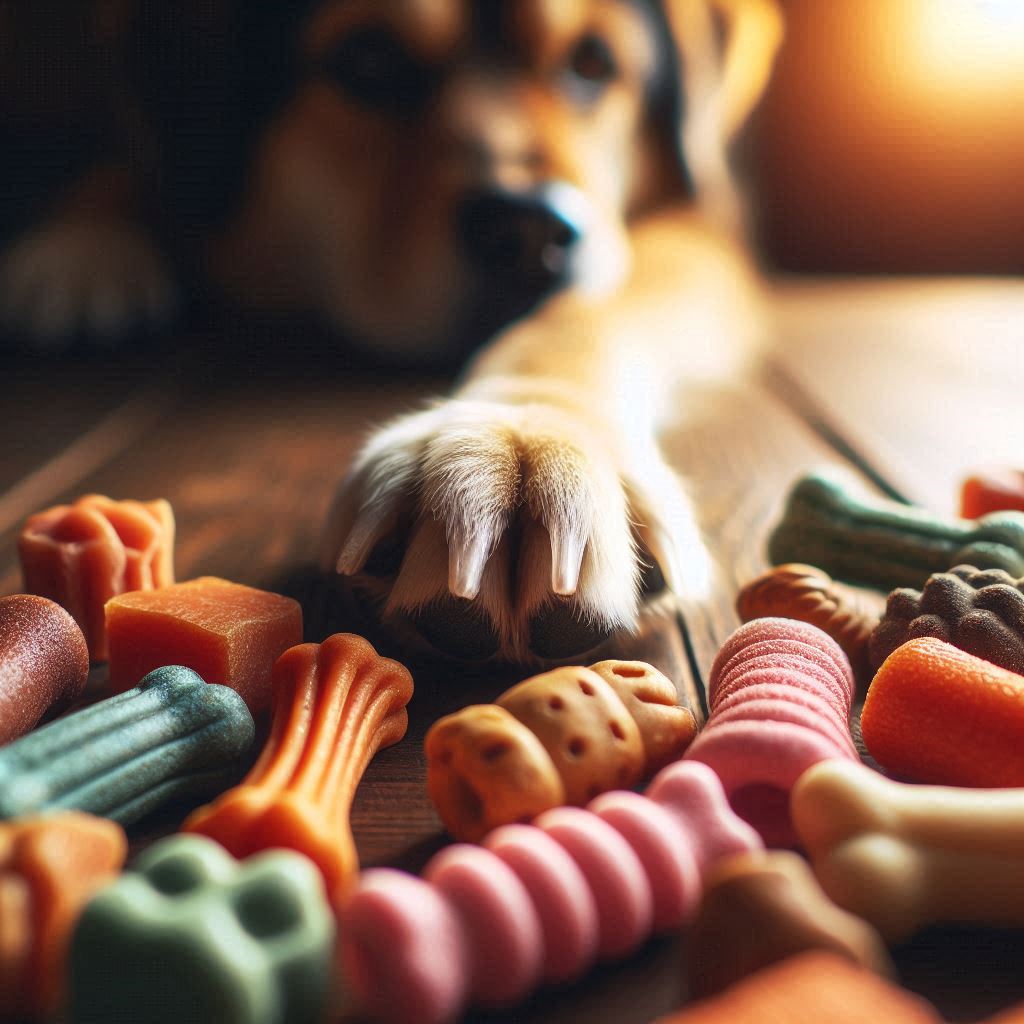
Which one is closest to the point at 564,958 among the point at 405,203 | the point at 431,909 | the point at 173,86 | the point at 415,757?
the point at 431,909

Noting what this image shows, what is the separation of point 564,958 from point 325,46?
140cm

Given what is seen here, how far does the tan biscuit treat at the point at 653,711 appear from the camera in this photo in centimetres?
48

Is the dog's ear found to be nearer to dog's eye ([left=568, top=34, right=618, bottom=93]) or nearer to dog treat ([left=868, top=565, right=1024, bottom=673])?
dog's eye ([left=568, top=34, right=618, bottom=93])

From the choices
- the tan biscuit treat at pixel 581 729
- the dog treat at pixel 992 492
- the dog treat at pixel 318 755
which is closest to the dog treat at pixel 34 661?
the dog treat at pixel 318 755

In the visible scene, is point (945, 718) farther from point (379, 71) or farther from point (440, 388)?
point (379, 71)

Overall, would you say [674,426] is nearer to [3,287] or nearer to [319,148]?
[319,148]

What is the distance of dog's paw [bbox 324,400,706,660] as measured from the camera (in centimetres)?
59

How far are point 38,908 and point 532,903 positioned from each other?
16cm

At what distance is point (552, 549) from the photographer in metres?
0.59

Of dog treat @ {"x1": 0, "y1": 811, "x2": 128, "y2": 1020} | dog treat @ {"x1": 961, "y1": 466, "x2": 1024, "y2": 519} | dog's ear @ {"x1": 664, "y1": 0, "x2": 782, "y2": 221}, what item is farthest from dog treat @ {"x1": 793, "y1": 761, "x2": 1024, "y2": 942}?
dog's ear @ {"x1": 664, "y1": 0, "x2": 782, "y2": 221}

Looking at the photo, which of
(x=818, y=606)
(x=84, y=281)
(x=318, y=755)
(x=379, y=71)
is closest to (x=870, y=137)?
(x=379, y=71)

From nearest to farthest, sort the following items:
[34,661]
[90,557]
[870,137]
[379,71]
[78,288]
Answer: [34,661] → [90,557] → [379,71] → [78,288] → [870,137]

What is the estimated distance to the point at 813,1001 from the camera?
29cm

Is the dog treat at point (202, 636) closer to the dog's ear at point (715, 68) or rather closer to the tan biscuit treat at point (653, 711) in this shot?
the tan biscuit treat at point (653, 711)
